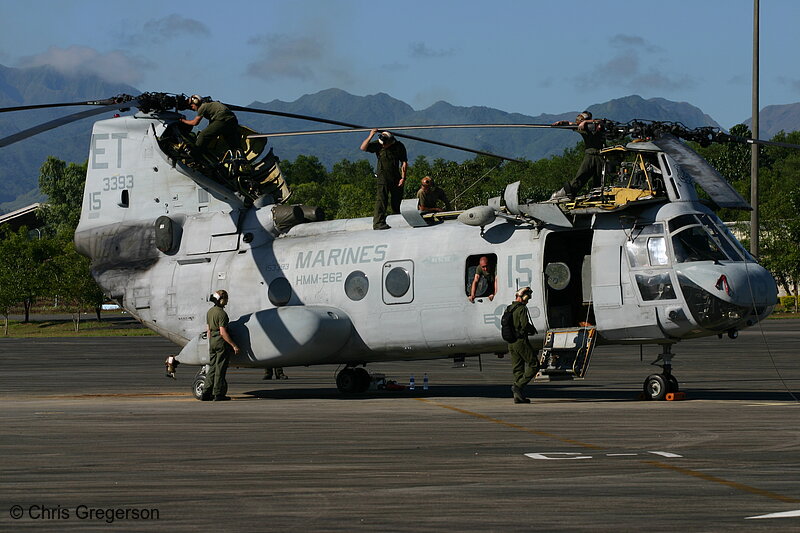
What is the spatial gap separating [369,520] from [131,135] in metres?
16.9

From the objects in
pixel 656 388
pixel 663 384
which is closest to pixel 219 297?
pixel 656 388

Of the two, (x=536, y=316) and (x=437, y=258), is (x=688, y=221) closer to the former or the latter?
(x=536, y=316)

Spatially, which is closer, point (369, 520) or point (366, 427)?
point (369, 520)

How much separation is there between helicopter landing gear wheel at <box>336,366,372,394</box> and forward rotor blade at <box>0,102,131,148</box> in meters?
6.91

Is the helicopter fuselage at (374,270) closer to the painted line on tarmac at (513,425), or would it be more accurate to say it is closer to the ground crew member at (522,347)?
the ground crew member at (522,347)

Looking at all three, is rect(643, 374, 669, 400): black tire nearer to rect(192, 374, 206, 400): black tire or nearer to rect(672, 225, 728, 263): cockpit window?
rect(672, 225, 728, 263): cockpit window

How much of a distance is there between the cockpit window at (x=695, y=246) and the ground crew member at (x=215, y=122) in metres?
8.93

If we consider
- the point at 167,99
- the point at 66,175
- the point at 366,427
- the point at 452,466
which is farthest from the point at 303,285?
the point at 66,175

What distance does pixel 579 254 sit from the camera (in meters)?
19.9

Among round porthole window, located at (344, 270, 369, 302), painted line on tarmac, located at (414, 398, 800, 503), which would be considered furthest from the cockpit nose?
round porthole window, located at (344, 270, 369, 302)

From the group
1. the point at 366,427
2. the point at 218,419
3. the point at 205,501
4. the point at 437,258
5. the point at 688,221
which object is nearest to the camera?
the point at 205,501

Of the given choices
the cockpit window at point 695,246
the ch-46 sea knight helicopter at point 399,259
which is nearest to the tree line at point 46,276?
the ch-46 sea knight helicopter at point 399,259

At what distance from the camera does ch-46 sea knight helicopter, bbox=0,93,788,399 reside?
717 inches

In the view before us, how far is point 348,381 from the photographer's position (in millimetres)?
21797
